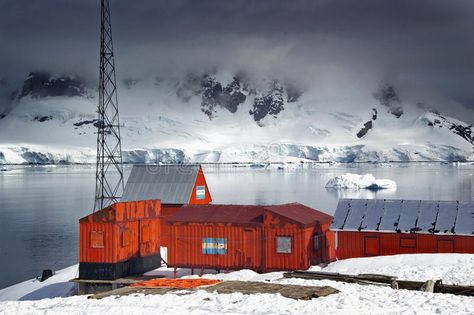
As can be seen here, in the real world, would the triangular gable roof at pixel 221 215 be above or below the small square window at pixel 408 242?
above

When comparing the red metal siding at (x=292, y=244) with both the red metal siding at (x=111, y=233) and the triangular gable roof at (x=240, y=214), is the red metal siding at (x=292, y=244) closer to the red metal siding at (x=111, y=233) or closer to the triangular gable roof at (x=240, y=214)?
the triangular gable roof at (x=240, y=214)

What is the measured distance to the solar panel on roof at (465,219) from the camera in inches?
1210

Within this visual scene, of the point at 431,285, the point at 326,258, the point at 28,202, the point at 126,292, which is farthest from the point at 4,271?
the point at 28,202

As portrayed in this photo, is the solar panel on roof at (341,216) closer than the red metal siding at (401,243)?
No

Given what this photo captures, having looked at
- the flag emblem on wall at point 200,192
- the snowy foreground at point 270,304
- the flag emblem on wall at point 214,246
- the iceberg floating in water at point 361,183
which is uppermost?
the iceberg floating in water at point 361,183

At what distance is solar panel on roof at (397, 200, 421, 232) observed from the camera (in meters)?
31.6

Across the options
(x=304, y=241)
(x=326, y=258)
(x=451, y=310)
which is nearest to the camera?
(x=451, y=310)

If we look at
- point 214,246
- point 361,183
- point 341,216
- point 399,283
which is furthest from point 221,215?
point 361,183

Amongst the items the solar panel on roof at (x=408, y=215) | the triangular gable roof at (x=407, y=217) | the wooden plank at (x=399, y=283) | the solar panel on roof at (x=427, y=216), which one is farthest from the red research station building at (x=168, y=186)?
the wooden plank at (x=399, y=283)

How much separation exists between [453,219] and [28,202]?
77113 millimetres

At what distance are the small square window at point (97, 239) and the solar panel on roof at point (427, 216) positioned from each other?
14.5m

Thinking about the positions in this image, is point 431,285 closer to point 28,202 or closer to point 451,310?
point 451,310

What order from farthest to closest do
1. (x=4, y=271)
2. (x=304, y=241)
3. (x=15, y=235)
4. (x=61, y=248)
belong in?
(x=15, y=235), (x=61, y=248), (x=4, y=271), (x=304, y=241)

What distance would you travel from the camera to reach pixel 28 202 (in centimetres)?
9794
